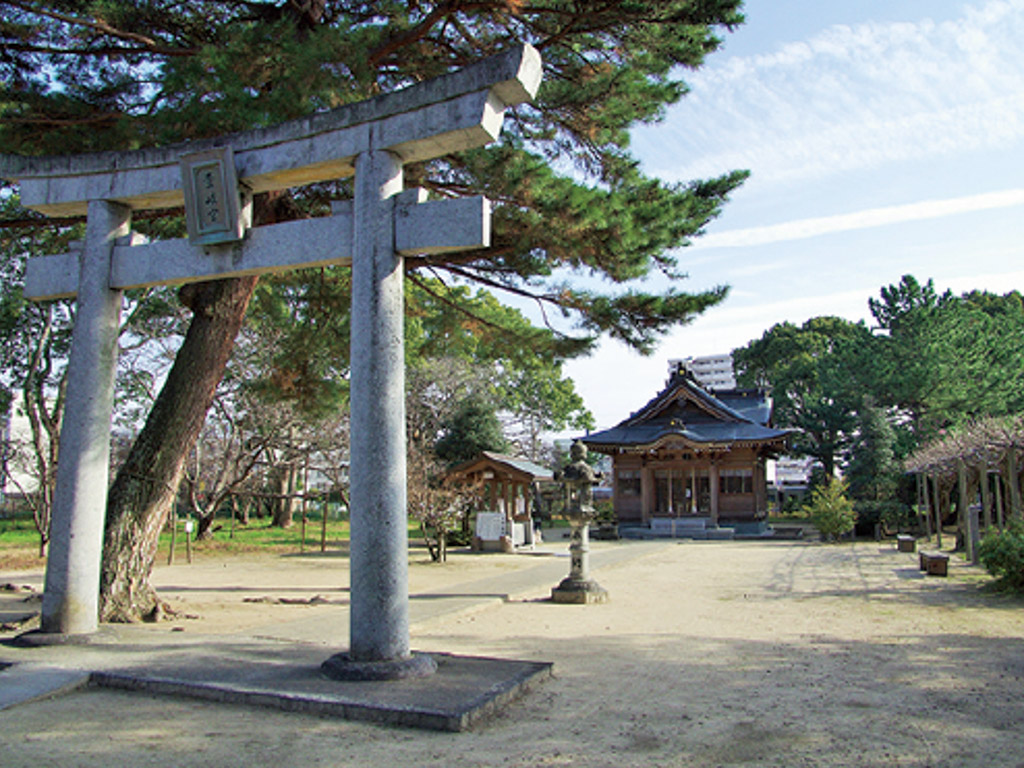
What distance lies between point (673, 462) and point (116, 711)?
81.1 ft

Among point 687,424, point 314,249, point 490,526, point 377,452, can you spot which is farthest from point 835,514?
point 314,249

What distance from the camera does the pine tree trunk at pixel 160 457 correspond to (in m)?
7.67

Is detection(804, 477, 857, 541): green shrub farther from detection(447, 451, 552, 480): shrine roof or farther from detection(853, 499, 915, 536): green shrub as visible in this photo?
detection(447, 451, 552, 480): shrine roof

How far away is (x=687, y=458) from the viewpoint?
2767 cm

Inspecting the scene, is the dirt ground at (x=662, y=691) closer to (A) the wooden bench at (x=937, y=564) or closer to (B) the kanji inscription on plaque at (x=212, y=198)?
(A) the wooden bench at (x=937, y=564)

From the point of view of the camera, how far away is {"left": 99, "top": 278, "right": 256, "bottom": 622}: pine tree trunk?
767cm

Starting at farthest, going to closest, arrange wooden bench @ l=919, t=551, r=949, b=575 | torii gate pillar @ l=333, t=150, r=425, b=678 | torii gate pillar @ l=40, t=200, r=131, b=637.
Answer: wooden bench @ l=919, t=551, r=949, b=575
torii gate pillar @ l=40, t=200, r=131, b=637
torii gate pillar @ l=333, t=150, r=425, b=678

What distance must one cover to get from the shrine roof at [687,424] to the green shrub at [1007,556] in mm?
15034

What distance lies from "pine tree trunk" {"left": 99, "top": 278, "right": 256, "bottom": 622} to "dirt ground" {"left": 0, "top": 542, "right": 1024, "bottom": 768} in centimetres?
71

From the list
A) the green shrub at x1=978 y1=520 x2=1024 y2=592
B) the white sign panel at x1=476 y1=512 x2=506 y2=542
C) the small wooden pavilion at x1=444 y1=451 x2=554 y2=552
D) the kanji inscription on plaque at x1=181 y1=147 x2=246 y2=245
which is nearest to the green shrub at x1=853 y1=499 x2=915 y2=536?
the small wooden pavilion at x1=444 y1=451 x2=554 y2=552

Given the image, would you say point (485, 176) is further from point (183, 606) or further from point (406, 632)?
point (183, 606)

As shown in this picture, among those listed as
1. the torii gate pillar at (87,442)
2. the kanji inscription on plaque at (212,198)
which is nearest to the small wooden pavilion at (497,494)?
the torii gate pillar at (87,442)

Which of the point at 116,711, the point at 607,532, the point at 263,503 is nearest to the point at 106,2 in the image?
the point at 116,711

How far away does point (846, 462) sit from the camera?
29.2m
